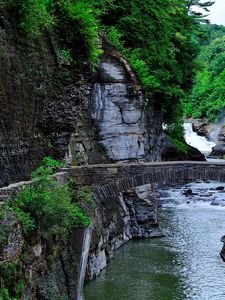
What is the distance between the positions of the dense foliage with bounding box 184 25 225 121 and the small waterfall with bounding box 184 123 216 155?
274cm

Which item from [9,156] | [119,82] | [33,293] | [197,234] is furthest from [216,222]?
[33,293]

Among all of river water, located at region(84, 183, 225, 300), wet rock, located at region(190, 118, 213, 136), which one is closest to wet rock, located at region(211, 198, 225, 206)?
river water, located at region(84, 183, 225, 300)

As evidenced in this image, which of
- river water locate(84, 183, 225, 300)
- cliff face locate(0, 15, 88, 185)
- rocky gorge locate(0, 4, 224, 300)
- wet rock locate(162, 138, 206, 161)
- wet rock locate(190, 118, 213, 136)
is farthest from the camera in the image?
wet rock locate(190, 118, 213, 136)

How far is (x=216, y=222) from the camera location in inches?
1012

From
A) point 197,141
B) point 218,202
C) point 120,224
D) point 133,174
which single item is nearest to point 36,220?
point 133,174

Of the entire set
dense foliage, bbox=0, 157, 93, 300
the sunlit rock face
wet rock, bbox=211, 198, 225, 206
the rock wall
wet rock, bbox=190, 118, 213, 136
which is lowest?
wet rock, bbox=211, 198, 225, 206

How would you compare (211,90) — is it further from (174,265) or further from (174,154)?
(174,265)

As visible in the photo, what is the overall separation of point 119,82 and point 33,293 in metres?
14.1

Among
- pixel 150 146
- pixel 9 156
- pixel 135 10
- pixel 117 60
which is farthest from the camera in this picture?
pixel 150 146

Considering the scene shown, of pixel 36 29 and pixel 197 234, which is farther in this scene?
pixel 197 234

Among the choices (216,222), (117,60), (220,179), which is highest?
(117,60)

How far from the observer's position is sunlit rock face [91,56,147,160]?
22891mm

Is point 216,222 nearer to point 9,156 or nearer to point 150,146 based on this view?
point 150,146

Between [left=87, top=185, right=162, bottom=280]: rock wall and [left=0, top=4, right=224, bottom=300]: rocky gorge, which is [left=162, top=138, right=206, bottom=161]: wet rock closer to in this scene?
[left=0, top=4, right=224, bottom=300]: rocky gorge
